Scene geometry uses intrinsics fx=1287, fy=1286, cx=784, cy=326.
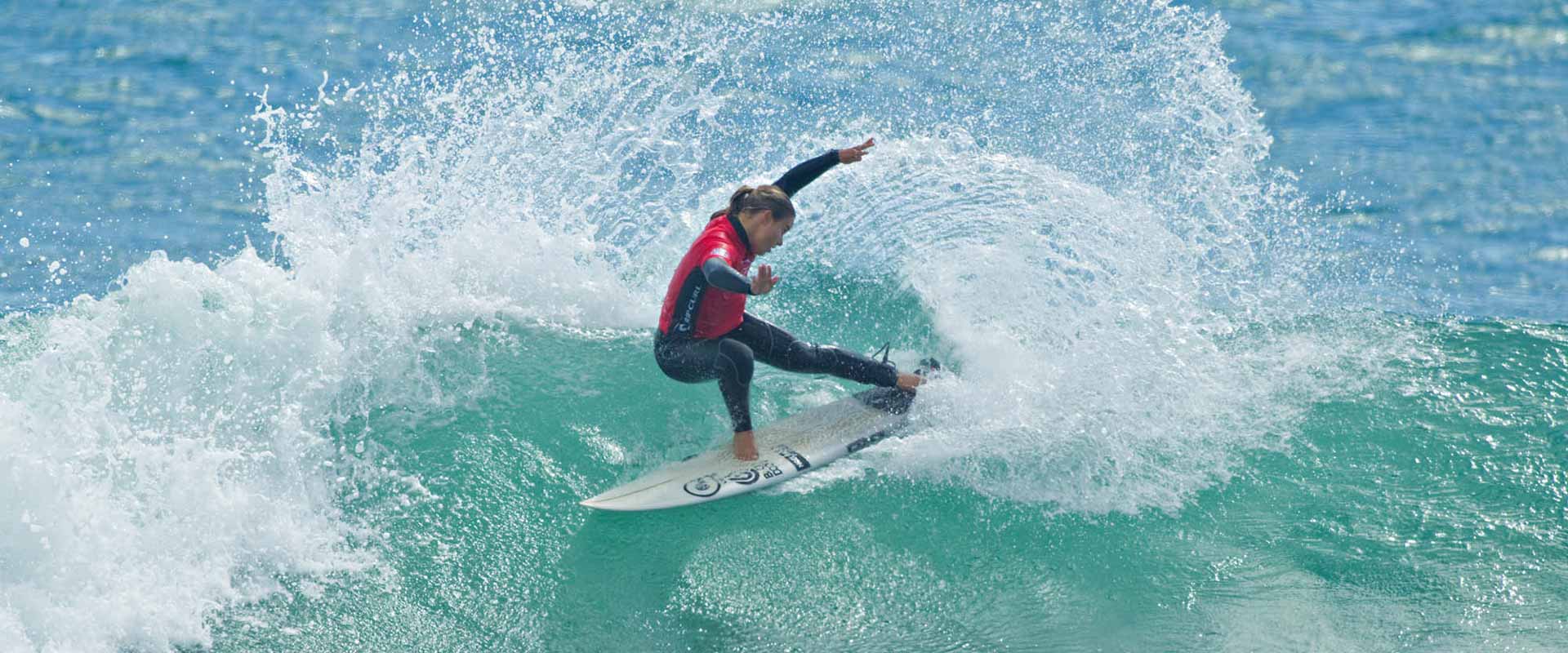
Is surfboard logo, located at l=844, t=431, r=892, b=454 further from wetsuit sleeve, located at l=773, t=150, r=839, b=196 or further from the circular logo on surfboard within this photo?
wetsuit sleeve, located at l=773, t=150, r=839, b=196

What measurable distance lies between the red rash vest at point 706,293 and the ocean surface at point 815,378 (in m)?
0.82

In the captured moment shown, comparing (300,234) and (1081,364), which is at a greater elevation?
(300,234)

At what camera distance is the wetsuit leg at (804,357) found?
7.69 meters

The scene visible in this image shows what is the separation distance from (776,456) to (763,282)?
144 centimetres

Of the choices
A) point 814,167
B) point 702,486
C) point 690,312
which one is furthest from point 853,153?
point 702,486

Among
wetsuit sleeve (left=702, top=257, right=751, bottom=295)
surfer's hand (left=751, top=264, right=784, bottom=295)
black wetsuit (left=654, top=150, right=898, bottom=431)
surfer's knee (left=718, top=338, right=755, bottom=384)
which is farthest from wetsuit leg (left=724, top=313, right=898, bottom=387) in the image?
surfer's hand (left=751, top=264, right=784, bottom=295)

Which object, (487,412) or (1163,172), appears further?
(1163,172)

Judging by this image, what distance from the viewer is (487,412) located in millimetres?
7949

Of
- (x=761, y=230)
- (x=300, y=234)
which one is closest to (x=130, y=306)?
(x=300, y=234)

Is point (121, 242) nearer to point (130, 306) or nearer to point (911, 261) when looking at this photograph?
point (130, 306)

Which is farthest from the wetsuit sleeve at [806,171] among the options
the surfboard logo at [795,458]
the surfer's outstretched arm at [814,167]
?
the surfboard logo at [795,458]

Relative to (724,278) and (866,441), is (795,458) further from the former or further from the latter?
Result: (724,278)

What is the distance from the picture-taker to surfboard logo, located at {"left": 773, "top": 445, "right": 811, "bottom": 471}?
752 centimetres

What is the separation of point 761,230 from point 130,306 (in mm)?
3978
